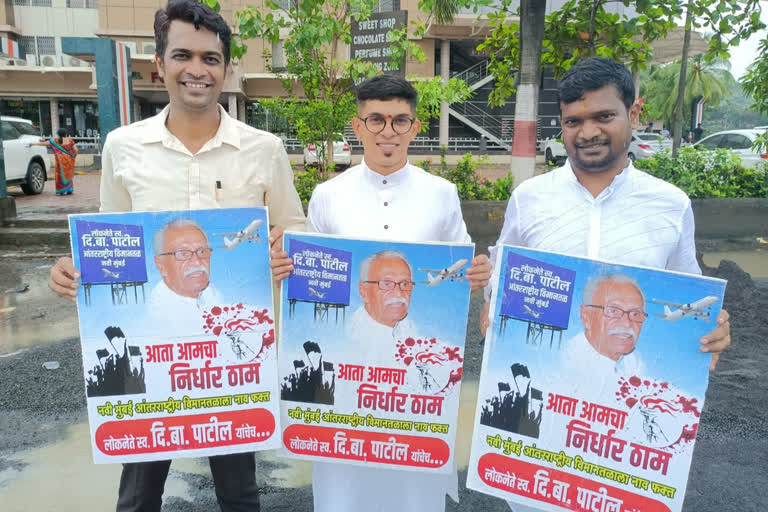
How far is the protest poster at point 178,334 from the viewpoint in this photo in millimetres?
2154

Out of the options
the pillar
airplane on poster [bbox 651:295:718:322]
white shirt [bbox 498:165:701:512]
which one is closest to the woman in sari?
white shirt [bbox 498:165:701:512]

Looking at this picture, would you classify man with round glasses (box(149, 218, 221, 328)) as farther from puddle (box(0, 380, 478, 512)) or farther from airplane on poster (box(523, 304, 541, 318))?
puddle (box(0, 380, 478, 512))

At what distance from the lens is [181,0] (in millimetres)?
2180

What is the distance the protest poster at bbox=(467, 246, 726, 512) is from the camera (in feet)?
6.30

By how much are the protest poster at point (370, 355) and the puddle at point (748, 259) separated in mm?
6793

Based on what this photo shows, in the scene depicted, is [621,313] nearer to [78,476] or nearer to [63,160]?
[78,476]

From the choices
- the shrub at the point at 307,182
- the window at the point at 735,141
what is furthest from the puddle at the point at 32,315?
the window at the point at 735,141

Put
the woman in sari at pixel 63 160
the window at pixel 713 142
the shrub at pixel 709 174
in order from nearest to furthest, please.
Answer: the shrub at pixel 709 174 < the woman in sari at pixel 63 160 < the window at pixel 713 142

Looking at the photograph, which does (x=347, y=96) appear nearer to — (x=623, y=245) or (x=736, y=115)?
(x=623, y=245)

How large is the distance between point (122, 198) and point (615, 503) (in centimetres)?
206

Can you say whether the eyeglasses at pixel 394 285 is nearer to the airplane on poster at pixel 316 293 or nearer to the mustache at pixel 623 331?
the airplane on poster at pixel 316 293

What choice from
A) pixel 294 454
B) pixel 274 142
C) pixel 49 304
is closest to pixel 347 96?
pixel 49 304

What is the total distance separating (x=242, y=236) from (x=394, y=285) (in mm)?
562

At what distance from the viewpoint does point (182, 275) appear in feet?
7.18
